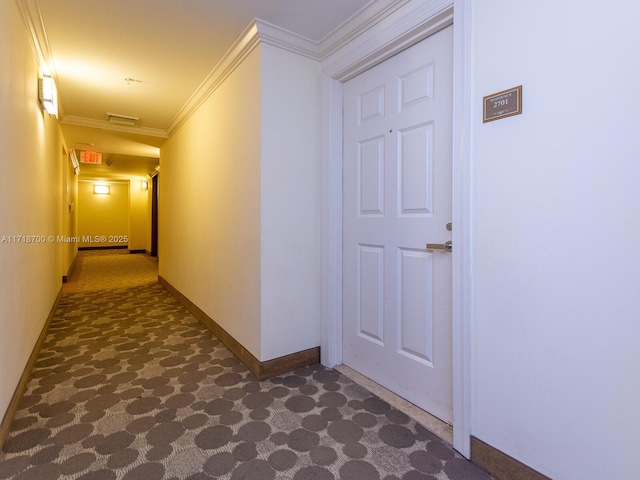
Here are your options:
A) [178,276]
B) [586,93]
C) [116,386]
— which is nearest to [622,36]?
[586,93]

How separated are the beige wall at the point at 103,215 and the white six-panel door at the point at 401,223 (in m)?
11.3

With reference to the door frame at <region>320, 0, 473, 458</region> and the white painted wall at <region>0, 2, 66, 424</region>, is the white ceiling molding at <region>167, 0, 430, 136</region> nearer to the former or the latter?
the door frame at <region>320, 0, 473, 458</region>

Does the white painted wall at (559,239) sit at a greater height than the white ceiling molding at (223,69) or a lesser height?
lesser

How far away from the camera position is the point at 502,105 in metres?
1.32

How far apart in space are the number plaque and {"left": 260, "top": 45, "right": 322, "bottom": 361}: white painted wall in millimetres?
1266

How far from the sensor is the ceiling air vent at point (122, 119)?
3998 mm

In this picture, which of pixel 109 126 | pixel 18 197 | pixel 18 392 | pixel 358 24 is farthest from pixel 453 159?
pixel 109 126

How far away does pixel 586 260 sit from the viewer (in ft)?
3.66

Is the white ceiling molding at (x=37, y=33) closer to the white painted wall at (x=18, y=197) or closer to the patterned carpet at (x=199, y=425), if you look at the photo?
the white painted wall at (x=18, y=197)

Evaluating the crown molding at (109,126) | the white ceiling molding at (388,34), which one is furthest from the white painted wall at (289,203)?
the crown molding at (109,126)

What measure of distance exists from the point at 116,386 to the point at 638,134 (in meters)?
2.83

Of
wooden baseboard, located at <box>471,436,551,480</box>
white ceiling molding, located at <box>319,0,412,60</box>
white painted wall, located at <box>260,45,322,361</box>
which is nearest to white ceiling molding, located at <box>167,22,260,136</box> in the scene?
white painted wall, located at <box>260,45,322,361</box>

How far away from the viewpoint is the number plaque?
50.1 inches

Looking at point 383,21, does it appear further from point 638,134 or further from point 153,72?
point 153,72
